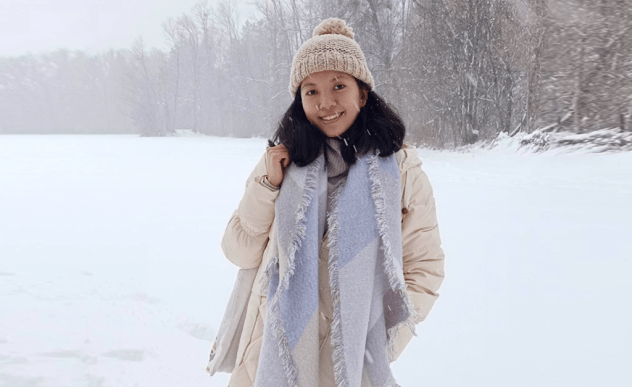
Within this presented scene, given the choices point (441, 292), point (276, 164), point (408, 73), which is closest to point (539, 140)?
point (441, 292)

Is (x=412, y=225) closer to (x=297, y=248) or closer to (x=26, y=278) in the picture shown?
(x=297, y=248)

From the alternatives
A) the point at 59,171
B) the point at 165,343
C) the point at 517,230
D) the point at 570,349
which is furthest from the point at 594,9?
the point at 59,171

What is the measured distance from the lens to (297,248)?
1129 millimetres

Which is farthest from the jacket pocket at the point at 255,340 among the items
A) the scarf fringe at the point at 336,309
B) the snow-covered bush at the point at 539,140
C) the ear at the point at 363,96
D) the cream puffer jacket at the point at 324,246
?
the snow-covered bush at the point at 539,140

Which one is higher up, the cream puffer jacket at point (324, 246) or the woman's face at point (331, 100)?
the woman's face at point (331, 100)

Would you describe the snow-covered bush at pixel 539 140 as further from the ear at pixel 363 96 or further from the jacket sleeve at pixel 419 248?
the ear at pixel 363 96

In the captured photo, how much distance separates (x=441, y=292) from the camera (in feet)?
9.41

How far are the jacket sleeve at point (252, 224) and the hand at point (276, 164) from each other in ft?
0.08

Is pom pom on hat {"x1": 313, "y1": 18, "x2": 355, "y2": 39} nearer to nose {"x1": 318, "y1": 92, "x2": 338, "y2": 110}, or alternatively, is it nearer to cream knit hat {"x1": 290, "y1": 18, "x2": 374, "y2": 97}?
cream knit hat {"x1": 290, "y1": 18, "x2": 374, "y2": 97}

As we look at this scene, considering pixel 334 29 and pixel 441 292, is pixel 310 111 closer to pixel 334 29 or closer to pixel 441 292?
pixel 334 29

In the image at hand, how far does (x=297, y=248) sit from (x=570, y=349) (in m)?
1.85

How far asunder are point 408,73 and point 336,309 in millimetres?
13627

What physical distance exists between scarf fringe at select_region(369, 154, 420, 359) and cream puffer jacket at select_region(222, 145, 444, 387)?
4 cm

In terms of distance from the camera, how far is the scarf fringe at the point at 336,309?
1.09 m
